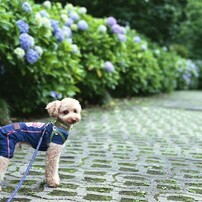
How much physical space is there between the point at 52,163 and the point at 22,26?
334 centimetres

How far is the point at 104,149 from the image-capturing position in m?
5.39

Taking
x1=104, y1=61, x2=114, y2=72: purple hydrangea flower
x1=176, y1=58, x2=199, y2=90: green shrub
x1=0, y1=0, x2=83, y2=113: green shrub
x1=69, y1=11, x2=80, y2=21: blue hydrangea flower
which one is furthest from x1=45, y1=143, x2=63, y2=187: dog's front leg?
x1=176, y1=58, x2=199, y2=90: green shrub

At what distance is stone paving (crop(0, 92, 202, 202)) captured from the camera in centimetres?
346

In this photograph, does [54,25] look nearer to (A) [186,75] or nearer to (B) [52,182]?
(B) [52,182]

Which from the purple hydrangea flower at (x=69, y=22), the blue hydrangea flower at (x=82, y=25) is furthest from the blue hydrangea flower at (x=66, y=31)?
the blue hydrangea flower at (x=82, y=25)

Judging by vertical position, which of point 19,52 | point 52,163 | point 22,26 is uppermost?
point 22,26

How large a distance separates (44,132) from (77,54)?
16.6 ft

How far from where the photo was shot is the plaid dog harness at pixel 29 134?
11.2ft

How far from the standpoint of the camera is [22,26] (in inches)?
253

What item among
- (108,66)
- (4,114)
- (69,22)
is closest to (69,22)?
(69,22)

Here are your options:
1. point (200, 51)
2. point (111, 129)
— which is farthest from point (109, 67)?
point (200, 51)

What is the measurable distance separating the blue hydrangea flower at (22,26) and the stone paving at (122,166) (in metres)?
A: 1.62

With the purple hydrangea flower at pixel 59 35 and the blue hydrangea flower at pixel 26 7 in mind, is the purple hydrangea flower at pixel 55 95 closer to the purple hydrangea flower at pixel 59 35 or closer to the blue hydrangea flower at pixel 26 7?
the purple hydrangea flower at pixel 59 35

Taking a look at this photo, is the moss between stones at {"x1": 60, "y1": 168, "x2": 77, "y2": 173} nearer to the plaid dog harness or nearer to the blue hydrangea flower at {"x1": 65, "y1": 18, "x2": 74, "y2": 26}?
the plaid dog harness
